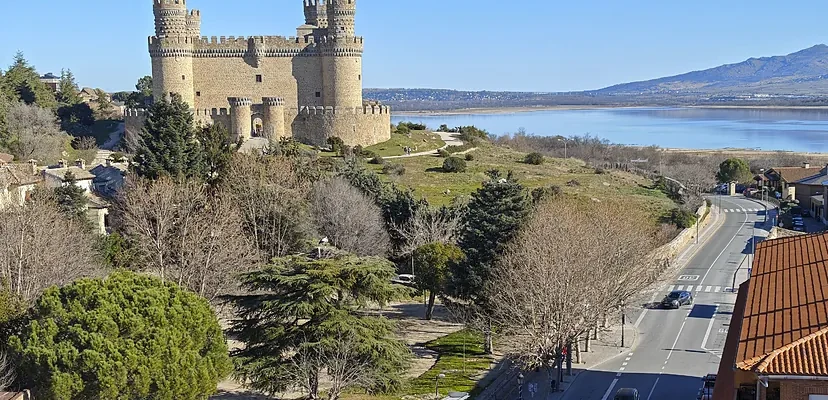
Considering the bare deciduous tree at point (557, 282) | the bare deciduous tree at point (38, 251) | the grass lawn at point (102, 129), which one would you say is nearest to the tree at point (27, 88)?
the grass lawn at point (102, 129)

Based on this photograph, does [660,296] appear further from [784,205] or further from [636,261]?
[784,205]

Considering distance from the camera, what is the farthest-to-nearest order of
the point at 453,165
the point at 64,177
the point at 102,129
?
the point at 102,129 < the point at 453,165 < the point at 64,177

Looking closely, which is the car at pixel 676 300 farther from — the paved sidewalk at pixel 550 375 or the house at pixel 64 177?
the house at pixel 64 177

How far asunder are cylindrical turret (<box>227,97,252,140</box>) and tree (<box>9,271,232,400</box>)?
3541 centimetres

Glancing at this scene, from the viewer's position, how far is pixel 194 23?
58.8 m

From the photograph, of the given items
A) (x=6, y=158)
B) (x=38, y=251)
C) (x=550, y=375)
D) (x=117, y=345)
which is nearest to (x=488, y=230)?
(x=550, y=375)

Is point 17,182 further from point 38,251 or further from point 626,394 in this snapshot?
point 626,394

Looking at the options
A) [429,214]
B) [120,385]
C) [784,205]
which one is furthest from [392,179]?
[120,385]

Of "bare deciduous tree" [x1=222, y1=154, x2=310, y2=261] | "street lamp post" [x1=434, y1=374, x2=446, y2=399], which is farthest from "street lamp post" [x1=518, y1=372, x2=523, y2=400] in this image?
"bare deciduous tree" [x1=222, y1=154, x2=310, y2=261]

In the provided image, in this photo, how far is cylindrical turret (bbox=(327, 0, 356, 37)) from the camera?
58.1 m

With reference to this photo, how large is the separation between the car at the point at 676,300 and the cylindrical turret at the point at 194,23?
35239 mm

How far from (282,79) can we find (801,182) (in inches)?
1211

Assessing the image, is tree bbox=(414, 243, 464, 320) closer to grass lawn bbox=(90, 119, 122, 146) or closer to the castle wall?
the castle wall

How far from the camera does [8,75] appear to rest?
205 feet
